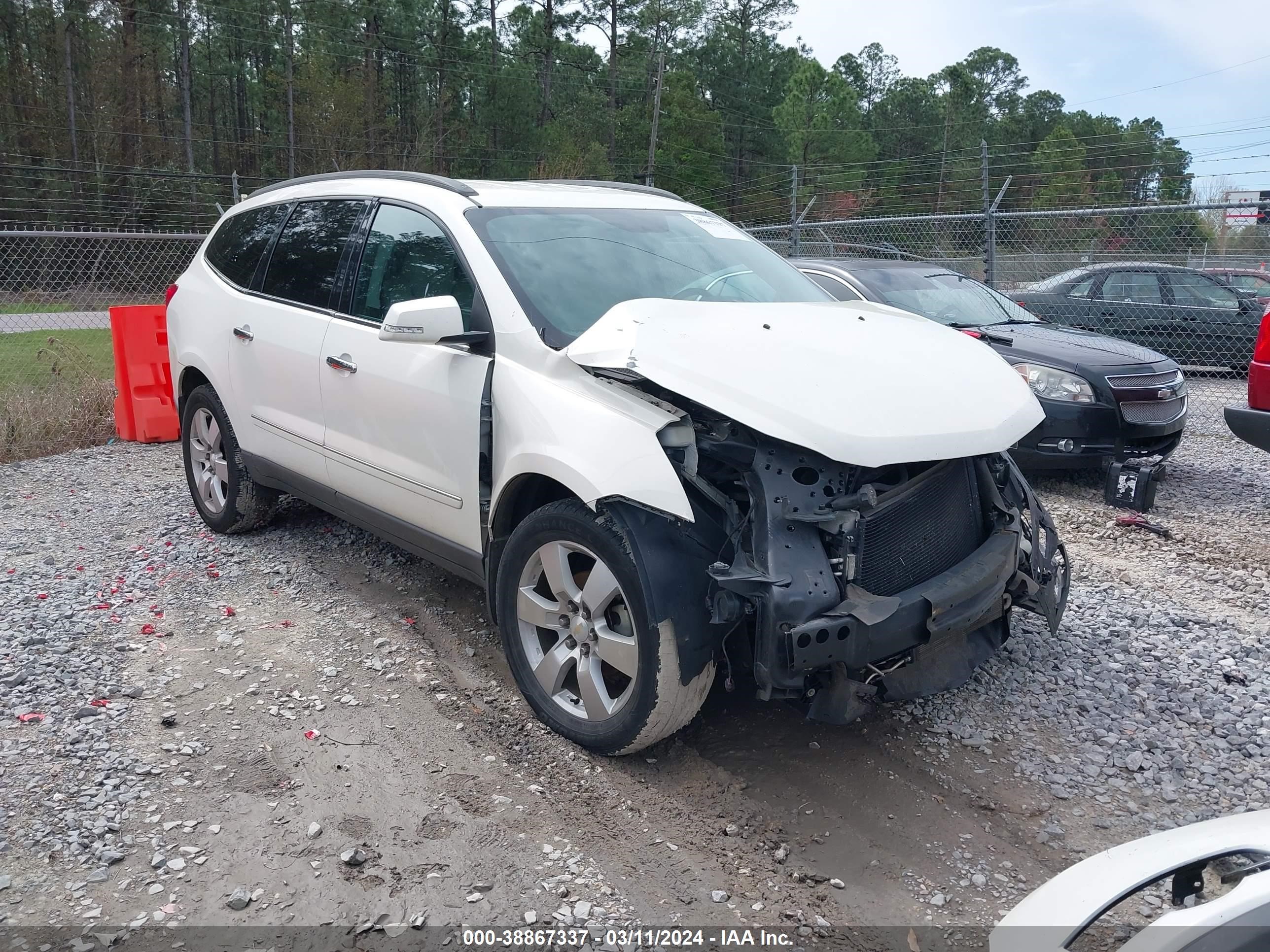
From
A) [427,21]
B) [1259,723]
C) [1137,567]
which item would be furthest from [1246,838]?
[427,21]

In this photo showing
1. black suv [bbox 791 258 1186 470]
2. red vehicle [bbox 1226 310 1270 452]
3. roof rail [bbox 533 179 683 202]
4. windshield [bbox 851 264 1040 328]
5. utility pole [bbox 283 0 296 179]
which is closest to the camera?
roof rail [bbox 533 179 683 202]

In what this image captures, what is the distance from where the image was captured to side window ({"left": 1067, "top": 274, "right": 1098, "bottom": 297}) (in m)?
12.1

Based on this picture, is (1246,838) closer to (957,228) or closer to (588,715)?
(588,715)

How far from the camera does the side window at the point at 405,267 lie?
156 inches

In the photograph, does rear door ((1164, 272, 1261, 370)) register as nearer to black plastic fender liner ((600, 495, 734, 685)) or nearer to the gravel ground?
the gravel ground

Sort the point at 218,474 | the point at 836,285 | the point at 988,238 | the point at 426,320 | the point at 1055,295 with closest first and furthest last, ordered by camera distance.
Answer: the point at 426,320
the point at 218,474
the point at 836,285
the point at 988,238
the point at 1055,295

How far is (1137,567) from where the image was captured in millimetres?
5445

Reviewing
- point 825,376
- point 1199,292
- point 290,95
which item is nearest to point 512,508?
point 825,376

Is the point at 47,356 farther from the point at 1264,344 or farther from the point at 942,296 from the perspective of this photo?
the point at 1264,344

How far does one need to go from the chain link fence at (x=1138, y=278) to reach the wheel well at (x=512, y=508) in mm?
5058

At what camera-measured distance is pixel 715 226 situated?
15.7ft

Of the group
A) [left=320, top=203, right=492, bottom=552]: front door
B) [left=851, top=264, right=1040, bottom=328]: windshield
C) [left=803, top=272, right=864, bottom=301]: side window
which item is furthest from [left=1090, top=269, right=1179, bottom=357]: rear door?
[left=320, top=203, right=492, bottom=552]: front door

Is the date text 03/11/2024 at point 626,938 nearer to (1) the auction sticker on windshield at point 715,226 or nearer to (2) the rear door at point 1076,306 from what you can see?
(1) the auction sticker on windshield at point 715,226

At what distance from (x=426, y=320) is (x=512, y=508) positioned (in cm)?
75
